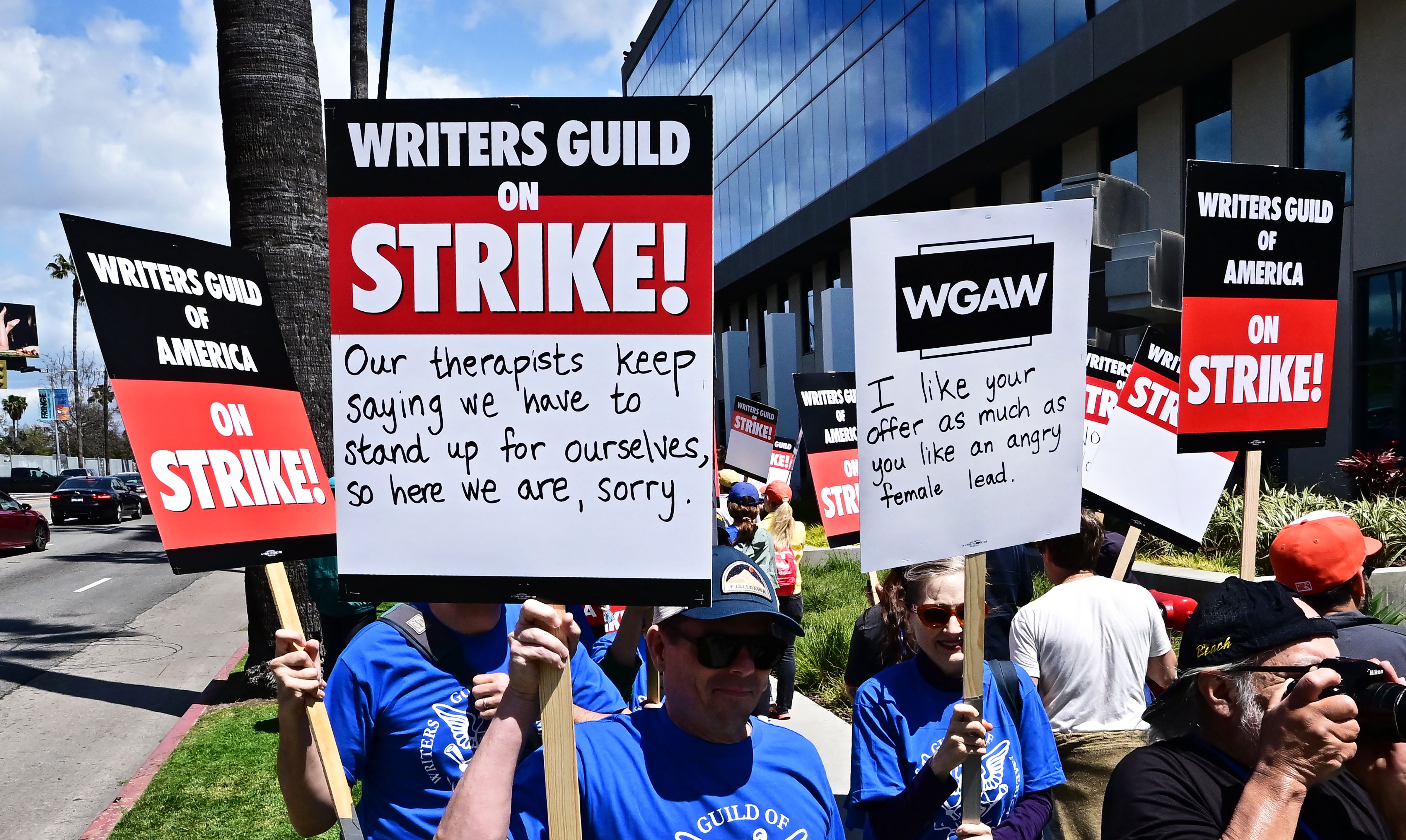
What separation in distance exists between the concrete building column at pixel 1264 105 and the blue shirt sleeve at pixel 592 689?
1557 cm

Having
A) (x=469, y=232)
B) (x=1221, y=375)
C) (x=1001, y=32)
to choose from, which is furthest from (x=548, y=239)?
(x=1001, y=32)

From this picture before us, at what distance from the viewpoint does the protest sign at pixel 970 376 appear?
2.83 m

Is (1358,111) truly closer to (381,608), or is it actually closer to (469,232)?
(381,608)

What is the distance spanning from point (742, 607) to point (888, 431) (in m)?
0.77

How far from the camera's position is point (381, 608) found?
13.3 metres

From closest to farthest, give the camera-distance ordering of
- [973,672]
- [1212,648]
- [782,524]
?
[1212,648] < [973,672] < [782,524]

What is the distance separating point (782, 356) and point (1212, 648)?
33.2 metres

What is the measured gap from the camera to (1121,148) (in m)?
20.2

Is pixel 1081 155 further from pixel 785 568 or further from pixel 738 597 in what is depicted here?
pixel 738 597

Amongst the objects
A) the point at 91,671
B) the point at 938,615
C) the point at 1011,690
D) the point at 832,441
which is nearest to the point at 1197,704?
the point at 1011,690

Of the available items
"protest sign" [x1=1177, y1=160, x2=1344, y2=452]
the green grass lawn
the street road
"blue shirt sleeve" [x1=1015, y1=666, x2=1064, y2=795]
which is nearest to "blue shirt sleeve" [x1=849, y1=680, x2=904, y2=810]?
"blue shirt sleeve" [x1=1015, y1=666, x2=1064, y2=795]

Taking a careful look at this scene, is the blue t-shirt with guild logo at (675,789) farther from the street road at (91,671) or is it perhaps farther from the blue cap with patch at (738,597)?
the street road at (91,671)

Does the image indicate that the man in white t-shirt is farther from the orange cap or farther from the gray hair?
the gray hair

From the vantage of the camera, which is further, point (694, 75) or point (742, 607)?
point (694, 75)
